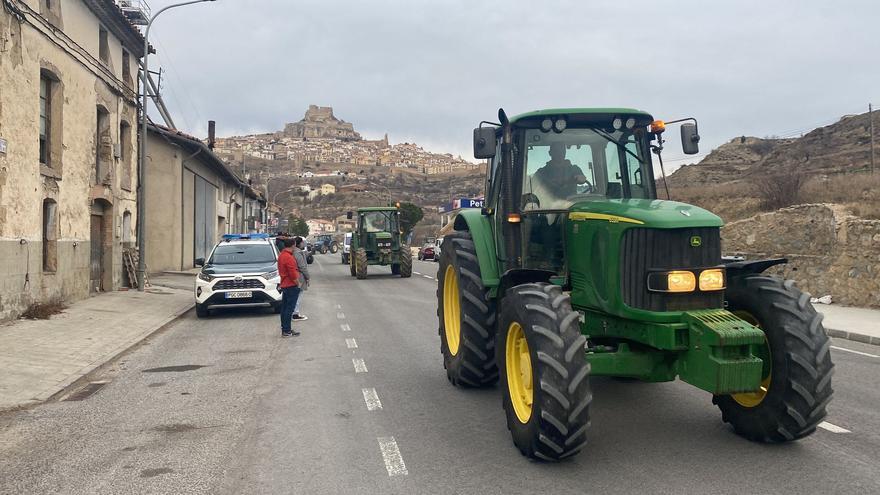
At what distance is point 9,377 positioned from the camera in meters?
8.22

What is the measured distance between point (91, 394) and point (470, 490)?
5.18 metres

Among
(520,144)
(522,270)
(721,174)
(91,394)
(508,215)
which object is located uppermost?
(721,174)

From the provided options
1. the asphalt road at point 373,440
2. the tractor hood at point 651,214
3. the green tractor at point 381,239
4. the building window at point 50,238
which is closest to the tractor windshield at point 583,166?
the tractor hood at point 651,214

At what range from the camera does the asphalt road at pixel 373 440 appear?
4.54 metres

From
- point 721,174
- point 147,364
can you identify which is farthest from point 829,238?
point 721,174

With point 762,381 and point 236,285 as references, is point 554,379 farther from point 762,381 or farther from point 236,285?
point 236,285

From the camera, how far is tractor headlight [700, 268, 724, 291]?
5035mm

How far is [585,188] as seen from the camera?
6.14 meters

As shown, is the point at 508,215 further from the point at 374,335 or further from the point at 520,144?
the point at 374,335

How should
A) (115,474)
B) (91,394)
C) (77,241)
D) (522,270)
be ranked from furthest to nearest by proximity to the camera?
1. (77,241)
2. (91,394)
3. (522,270)
4. (115,474)

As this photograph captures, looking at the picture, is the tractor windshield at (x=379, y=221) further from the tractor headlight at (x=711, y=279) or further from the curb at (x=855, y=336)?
the tractor headlight at (x=711, y=279)

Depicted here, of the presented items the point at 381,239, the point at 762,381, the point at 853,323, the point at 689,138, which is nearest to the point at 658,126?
the point at 689,138

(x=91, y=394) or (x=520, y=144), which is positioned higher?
(x=520, y=144)

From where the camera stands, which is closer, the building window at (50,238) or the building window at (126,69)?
the building window at (50,238)
